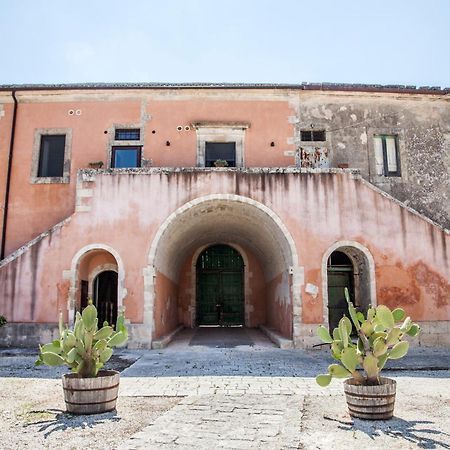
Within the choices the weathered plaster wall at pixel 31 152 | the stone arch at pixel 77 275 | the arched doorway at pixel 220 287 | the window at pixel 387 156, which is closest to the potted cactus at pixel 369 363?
the stone arch at pixel 77 275

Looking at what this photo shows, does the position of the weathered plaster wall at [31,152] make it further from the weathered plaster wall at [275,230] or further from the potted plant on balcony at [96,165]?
the weathered plaster wall at [275,230]

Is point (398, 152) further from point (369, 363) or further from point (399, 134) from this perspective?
point (369, 363)

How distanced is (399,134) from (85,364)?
15392mm

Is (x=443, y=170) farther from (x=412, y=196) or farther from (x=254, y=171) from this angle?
(x=254, y=171)

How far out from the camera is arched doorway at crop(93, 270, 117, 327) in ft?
53.3

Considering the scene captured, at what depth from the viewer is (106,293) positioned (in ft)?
53.8

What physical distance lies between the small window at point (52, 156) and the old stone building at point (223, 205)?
5 cm

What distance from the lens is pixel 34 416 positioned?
6.31 m

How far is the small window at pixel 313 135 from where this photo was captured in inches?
704

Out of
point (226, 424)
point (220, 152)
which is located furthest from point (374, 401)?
point (220, 152)

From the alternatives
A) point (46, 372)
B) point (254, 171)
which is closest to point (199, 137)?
point (254, 171)

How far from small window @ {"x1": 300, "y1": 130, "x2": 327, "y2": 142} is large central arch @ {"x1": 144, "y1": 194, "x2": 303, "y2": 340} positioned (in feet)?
13.4

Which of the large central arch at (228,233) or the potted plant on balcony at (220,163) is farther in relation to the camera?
the potted plant on balcony at (220,163)

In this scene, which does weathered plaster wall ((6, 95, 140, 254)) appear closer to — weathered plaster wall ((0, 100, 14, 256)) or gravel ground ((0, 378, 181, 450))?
weathered plaster wall ((0, 100, 14, 256))
